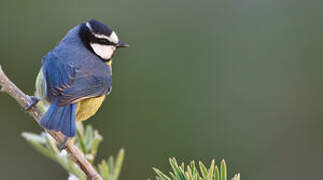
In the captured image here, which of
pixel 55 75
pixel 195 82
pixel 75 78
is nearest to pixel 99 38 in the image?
pixel 75 78

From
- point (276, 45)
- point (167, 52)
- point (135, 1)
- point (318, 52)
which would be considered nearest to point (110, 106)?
point (167, 52)

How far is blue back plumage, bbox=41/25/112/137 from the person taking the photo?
1.84 metres

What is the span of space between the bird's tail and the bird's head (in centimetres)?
51

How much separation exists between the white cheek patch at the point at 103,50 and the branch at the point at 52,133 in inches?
29.2

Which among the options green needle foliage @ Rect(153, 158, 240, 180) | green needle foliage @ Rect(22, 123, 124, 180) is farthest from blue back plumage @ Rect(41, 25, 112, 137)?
green needle foliage @ Rect(153, 158, 240, 180)

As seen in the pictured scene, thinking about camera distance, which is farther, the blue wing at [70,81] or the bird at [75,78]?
the blue wing at [70,81]

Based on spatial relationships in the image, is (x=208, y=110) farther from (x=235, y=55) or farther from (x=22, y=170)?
(x=22, y=170)

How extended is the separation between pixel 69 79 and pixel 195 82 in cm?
222

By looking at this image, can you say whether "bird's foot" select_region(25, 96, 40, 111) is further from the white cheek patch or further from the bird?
the white cheek patch

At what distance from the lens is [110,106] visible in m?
4.29

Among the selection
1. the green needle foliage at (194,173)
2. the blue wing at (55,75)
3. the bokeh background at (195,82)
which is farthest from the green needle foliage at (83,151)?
the bokeh background at (195,82)

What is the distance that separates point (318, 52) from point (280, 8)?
1.65 feet

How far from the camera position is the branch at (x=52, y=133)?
1299 millimetres

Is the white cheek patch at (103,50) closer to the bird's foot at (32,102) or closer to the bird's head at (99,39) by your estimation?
the bird's head at (99,39)
